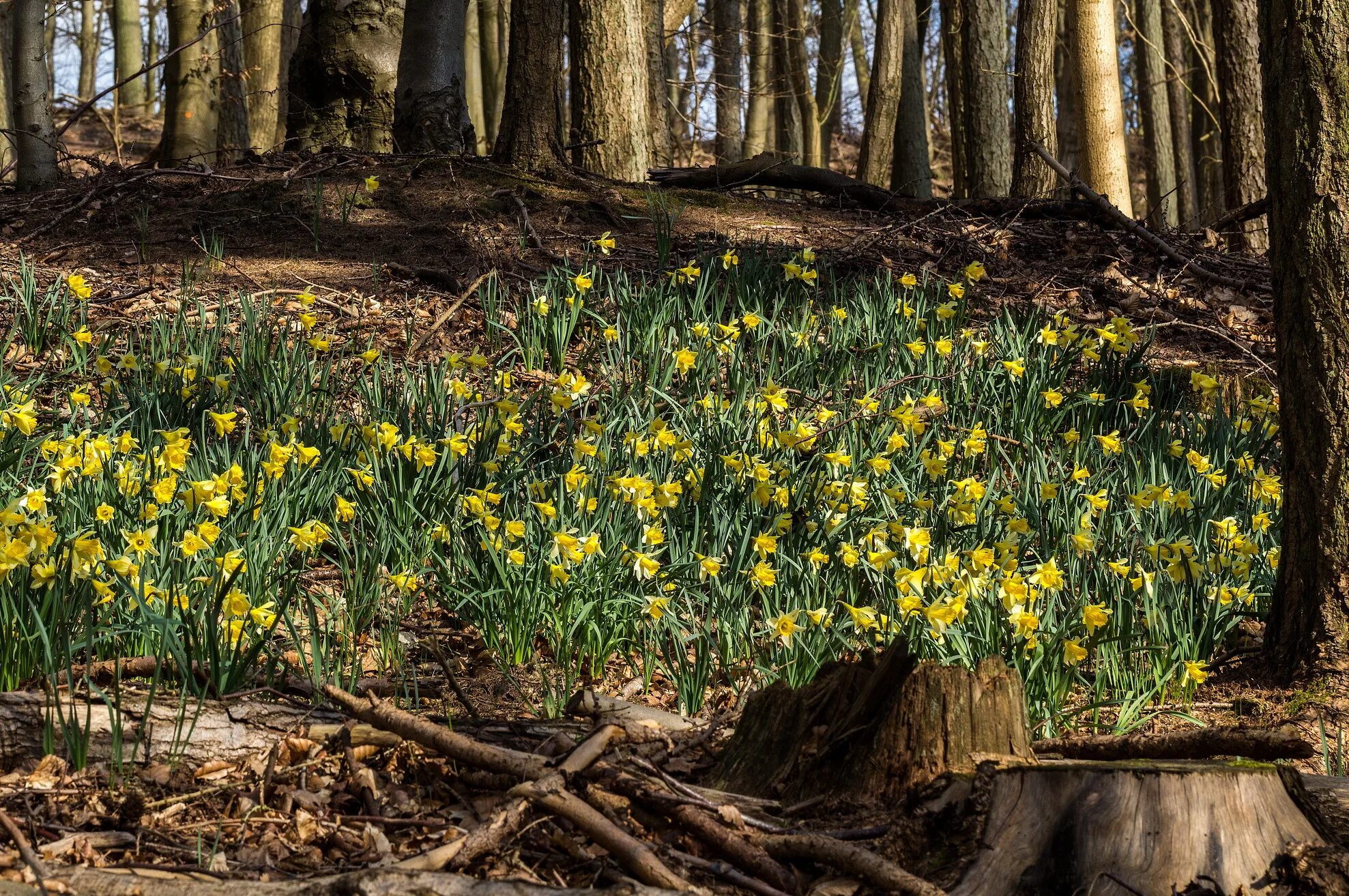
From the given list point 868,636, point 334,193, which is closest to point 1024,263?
point 334,193

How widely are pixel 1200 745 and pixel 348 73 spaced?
7.20 m

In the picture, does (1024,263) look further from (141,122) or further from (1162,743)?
(141,122)

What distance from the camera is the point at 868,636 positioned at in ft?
8.96

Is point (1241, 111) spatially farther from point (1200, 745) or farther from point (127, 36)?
point (127, 36)

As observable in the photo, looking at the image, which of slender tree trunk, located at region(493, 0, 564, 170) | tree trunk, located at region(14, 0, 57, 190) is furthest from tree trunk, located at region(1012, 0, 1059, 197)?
tree trunk, located at region(14, 0, 57, 190)

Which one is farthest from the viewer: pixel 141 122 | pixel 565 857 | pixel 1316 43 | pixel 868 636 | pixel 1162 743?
pixel 141 122

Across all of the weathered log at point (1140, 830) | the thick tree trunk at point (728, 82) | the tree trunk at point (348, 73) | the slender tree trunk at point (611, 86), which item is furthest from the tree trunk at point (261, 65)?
the weathered log at point (1140, 830)

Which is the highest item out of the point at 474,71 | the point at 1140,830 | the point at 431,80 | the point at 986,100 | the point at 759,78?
the point at 759,78

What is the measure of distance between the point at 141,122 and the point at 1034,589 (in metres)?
19.1

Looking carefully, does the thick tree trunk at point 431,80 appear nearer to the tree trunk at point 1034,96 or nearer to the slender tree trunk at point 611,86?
the slender tree trunk at point 611,86

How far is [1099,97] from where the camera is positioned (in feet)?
24.0

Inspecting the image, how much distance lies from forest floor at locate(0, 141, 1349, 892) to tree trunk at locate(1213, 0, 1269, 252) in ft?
2.01

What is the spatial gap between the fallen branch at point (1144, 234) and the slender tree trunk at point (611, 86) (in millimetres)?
2519

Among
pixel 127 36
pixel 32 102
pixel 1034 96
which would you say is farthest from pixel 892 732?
pixel 127 36
